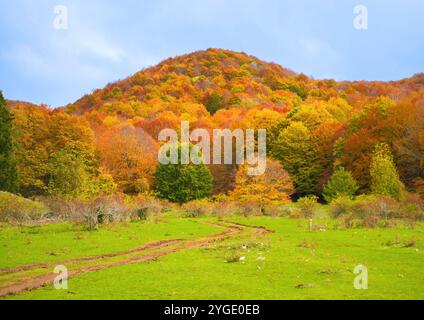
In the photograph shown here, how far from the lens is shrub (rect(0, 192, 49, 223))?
1335 inches

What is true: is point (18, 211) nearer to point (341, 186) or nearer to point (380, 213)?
point (380, 213)

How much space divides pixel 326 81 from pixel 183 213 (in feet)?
359

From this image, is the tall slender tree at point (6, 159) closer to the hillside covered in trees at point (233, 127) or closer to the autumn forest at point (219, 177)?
the autumn forest at point (219, 177)

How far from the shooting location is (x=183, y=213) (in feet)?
163

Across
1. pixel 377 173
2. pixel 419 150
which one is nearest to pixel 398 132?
pixel 419 150

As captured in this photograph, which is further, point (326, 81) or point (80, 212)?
point (326, 81)

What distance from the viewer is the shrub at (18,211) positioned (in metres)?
33.9

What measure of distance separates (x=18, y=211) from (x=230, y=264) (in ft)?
73.1

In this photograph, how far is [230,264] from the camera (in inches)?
732

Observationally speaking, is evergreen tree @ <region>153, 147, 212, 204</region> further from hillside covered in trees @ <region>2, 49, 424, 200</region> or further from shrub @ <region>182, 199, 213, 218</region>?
shrub @ <region>182, 199, 213, 218</region>

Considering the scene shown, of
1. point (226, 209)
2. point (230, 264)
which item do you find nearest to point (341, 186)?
point (226, 209)

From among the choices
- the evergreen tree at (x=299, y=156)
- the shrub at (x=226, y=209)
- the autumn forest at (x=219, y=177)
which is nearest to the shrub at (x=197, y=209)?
the autumn forest at (x=219, y=177)

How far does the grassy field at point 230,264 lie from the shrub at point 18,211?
3411 millimetres

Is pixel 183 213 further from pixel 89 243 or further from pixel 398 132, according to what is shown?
pixel 398 132
